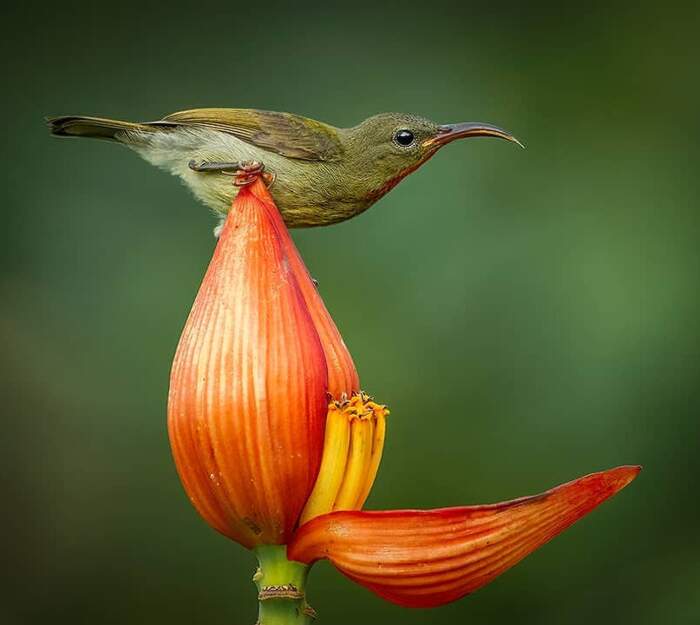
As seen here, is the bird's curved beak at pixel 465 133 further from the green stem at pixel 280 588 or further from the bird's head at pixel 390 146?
the green stem at pixel 280 588

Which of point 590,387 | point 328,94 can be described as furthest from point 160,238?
point 590,387

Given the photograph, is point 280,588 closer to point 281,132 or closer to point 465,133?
point 465,133

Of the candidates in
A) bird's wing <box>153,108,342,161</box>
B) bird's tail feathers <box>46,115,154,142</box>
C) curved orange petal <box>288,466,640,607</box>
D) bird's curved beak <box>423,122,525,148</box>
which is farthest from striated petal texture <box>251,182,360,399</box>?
bird's wing <box>153,108,342,161</box>

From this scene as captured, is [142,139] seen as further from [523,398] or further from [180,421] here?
[180,421]

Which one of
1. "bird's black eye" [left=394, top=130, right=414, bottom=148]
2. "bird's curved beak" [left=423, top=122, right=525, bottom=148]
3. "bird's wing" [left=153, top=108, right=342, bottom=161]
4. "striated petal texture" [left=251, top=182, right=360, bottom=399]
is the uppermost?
"bird's wing" [left=153, top=108, right=342, bottom=161]

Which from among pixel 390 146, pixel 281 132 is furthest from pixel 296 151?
Result: pixel 390 146

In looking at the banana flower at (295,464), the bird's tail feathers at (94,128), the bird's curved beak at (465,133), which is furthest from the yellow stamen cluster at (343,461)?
the bird's tail feathers at (94,128)

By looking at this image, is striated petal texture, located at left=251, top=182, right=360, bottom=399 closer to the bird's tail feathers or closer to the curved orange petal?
the curved orange petal
